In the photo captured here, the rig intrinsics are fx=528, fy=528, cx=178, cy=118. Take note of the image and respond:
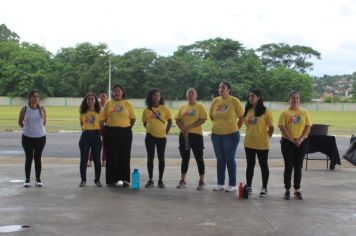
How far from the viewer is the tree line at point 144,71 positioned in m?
86.5

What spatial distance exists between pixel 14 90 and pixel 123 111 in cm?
8770

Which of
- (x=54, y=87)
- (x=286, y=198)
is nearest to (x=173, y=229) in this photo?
(x=286, y=198)

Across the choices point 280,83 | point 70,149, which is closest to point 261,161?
point 70,149

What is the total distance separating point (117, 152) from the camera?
31.2ft

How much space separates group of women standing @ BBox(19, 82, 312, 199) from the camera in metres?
8.70

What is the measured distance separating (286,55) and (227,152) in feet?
357

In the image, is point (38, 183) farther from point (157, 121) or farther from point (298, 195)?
point (298, 195)

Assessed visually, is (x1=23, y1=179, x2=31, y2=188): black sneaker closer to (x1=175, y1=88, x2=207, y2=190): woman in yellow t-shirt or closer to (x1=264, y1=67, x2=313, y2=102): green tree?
(x1=175, y1=88, x2=207, y2=190): woman in yellow t-shirt

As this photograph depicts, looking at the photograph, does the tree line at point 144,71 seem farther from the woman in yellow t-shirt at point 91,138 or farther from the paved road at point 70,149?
the woman in yellow t-shirt at point 91,138

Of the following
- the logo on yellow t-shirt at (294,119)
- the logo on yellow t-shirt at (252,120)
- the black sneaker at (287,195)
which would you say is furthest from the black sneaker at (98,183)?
the logo on yellow t-shirt at (294,119)

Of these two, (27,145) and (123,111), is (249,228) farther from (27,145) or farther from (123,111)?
(27,145)

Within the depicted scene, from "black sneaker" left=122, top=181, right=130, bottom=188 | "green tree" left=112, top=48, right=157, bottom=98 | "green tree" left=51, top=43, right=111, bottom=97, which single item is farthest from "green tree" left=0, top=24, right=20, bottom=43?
"black sneaker" left=122, top=181, right=130, bottom=188

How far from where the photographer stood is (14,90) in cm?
9250

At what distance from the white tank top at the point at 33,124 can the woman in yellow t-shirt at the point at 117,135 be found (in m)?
1.15
